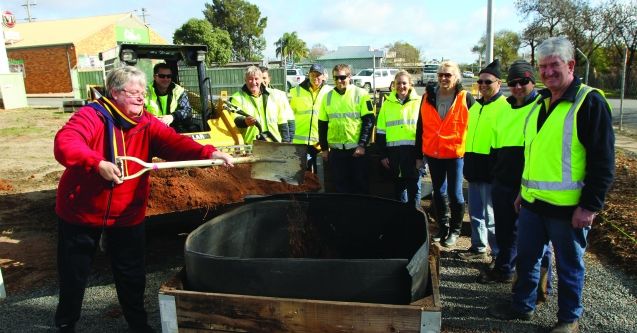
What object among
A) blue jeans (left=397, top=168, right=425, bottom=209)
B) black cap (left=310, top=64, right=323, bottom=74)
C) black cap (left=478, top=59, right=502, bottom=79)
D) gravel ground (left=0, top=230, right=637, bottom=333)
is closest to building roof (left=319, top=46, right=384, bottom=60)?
black cap (left=310, top=64, right=323, bottom=74)

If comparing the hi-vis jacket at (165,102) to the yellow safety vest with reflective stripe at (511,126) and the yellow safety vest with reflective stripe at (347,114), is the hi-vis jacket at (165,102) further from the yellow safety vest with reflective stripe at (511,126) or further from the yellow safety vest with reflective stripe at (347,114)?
the yellow safety vest with reflective stripe at (511,126)

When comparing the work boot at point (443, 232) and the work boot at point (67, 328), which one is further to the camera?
the work boot at point (443, 232)

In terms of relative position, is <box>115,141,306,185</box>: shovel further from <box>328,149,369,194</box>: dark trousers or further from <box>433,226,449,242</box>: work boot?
<box>433,226,449,242</box>: work boot

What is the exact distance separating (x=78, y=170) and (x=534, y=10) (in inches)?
1413

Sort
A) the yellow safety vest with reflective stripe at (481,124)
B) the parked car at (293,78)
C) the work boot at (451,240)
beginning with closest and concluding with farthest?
1. the yellow safety vest with reflective stripe at (481,124)
2. the work boot at (451,240)
3. the parked car at (293,78)

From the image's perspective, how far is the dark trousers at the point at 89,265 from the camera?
2861mm

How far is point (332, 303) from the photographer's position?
1869 millimetres

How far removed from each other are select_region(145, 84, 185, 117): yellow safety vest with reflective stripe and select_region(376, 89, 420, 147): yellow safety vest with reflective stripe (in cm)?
232

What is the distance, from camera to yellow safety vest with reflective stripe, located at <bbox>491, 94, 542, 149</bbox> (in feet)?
11.4

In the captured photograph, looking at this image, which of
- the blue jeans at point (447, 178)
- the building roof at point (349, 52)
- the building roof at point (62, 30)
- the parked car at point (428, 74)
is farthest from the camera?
the building roof at point (349, 52)

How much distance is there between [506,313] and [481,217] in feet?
3.89

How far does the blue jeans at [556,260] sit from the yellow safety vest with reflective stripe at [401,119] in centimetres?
192

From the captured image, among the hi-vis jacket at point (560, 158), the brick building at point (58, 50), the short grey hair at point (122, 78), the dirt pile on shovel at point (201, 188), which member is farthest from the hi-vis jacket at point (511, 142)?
the brick building at point (58, 50)

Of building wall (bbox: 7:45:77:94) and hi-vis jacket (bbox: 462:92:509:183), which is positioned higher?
building wall (bbox: 7:45:77:94)
